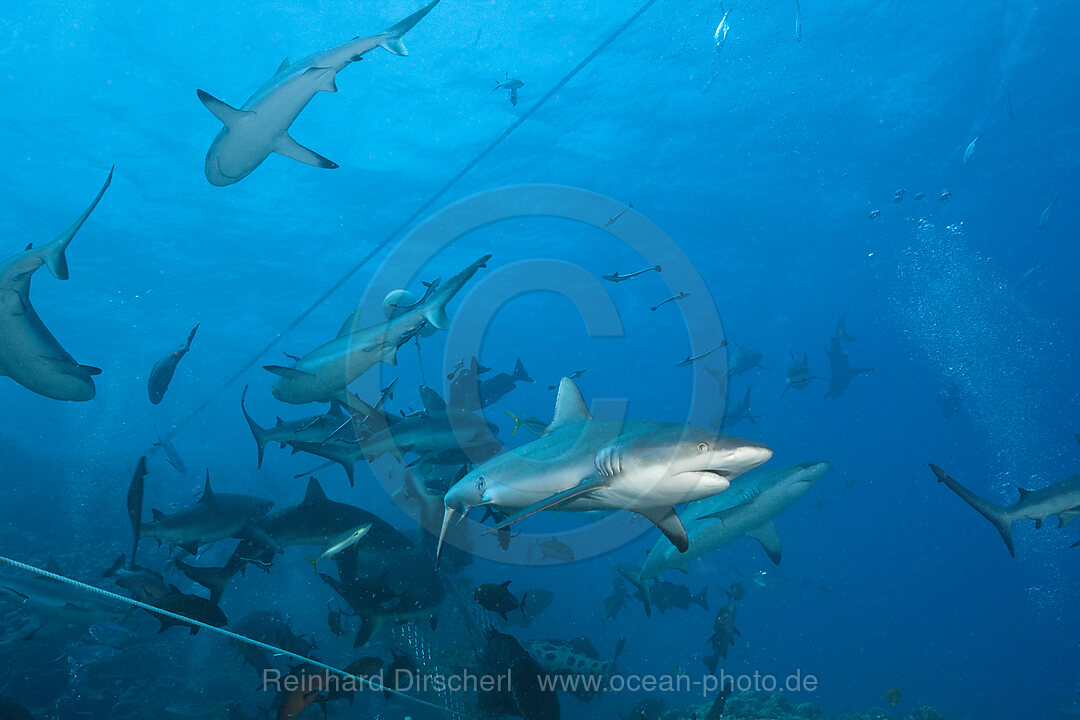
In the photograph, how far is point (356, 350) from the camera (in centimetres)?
555

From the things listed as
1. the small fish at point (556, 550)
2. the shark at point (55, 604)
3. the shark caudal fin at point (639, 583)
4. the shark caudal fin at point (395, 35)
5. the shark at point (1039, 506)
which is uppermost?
the shark caudal fin at point (395, 35)

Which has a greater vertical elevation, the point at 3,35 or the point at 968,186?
the point at 968,186

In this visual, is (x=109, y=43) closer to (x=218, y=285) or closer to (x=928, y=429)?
(x=218, y=285)

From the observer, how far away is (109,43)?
→ 57.9 ft

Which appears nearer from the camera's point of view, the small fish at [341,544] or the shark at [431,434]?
the small fish at [341,544]

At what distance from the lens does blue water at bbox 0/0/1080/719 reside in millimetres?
18547

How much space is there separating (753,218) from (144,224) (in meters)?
35.6

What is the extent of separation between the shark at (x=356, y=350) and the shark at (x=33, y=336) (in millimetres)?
1620

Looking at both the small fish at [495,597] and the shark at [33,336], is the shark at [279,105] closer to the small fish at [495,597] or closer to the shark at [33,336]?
the shark at [33,336]

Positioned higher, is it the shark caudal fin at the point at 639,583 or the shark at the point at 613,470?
the shark at the point at 613,470

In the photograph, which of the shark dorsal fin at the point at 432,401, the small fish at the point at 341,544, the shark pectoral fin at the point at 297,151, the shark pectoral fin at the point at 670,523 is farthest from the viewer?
the shark dorsal fin at the point at 432,401

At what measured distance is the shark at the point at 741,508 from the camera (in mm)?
6617

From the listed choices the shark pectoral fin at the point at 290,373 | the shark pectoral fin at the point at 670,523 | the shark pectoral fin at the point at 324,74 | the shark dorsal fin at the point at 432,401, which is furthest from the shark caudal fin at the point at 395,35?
the shark dorsal fin at the point at 432,401

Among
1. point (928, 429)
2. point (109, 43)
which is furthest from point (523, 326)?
point (928, 429)
